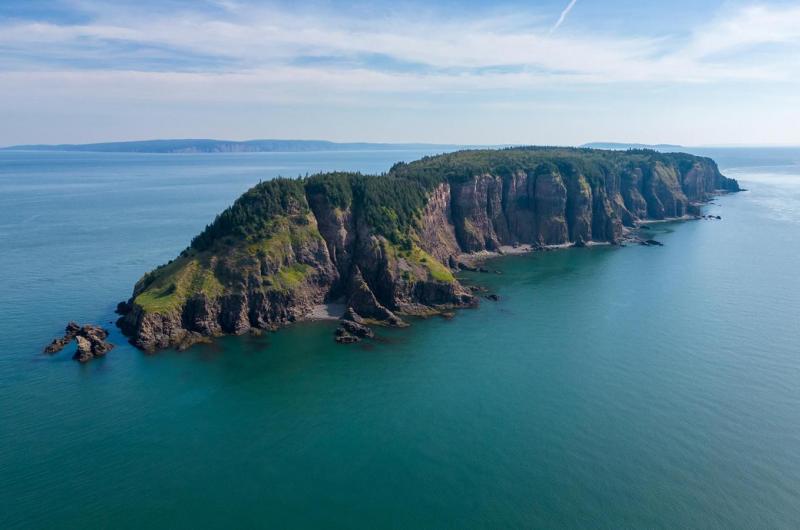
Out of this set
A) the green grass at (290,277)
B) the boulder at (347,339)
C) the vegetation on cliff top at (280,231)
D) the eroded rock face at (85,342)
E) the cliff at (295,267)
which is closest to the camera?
the eroded rock face at (85,342)

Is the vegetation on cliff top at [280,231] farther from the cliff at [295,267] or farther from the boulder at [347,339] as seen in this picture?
the boulder at [347,339]

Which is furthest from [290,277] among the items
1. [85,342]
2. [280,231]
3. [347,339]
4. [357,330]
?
[85,342]

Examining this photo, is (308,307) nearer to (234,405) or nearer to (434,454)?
(234,405)

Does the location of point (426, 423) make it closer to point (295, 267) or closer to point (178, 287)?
point (295, 267)

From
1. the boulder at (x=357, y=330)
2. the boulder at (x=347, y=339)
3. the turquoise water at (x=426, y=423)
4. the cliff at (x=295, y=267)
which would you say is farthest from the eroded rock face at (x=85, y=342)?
the boulder at (x=357, y=330)

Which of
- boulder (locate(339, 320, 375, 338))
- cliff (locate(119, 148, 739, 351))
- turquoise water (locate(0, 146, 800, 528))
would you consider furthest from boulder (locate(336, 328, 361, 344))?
cliff (locate(119, 148, 739, 351))
